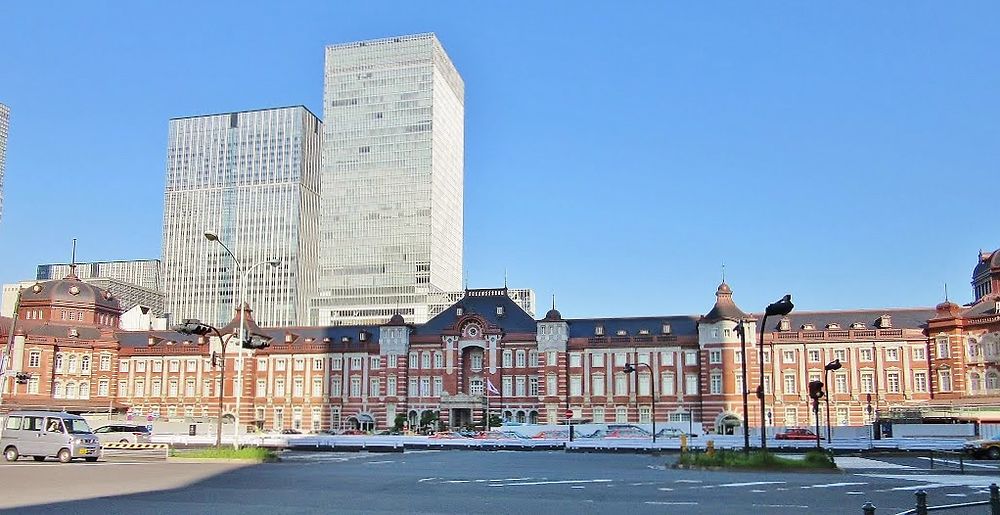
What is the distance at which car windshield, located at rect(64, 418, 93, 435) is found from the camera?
35.2 meters

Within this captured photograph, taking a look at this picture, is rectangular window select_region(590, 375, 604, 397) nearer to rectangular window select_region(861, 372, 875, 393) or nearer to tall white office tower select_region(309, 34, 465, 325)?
rectangular window select_region(861, 372, 875, 393)

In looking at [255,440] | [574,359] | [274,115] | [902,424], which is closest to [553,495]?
[255,440]

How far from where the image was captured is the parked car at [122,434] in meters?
52.4

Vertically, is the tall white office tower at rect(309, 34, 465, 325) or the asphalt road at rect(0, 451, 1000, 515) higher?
the tall white office tower at rect(309, 34, 465, 325)

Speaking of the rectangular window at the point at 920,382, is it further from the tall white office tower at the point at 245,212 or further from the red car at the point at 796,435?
the tall white office tower at the point at 245,212

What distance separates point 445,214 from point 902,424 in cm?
12653

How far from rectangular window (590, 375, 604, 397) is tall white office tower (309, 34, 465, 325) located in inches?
3629

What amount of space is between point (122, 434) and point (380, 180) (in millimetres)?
126668

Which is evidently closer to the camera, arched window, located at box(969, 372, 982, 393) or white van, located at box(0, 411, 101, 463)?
white van, located at box(0, 411, 101, 463)

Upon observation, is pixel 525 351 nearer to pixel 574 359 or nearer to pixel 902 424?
pixel 574 359

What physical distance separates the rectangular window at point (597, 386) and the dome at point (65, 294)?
52.1m

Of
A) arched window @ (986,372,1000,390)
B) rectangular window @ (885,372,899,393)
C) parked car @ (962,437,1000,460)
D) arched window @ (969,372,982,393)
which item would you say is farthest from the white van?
arched window @ (986,372,1000,390)

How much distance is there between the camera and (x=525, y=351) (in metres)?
86.1

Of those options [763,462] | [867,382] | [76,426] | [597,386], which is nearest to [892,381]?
[867,382]
